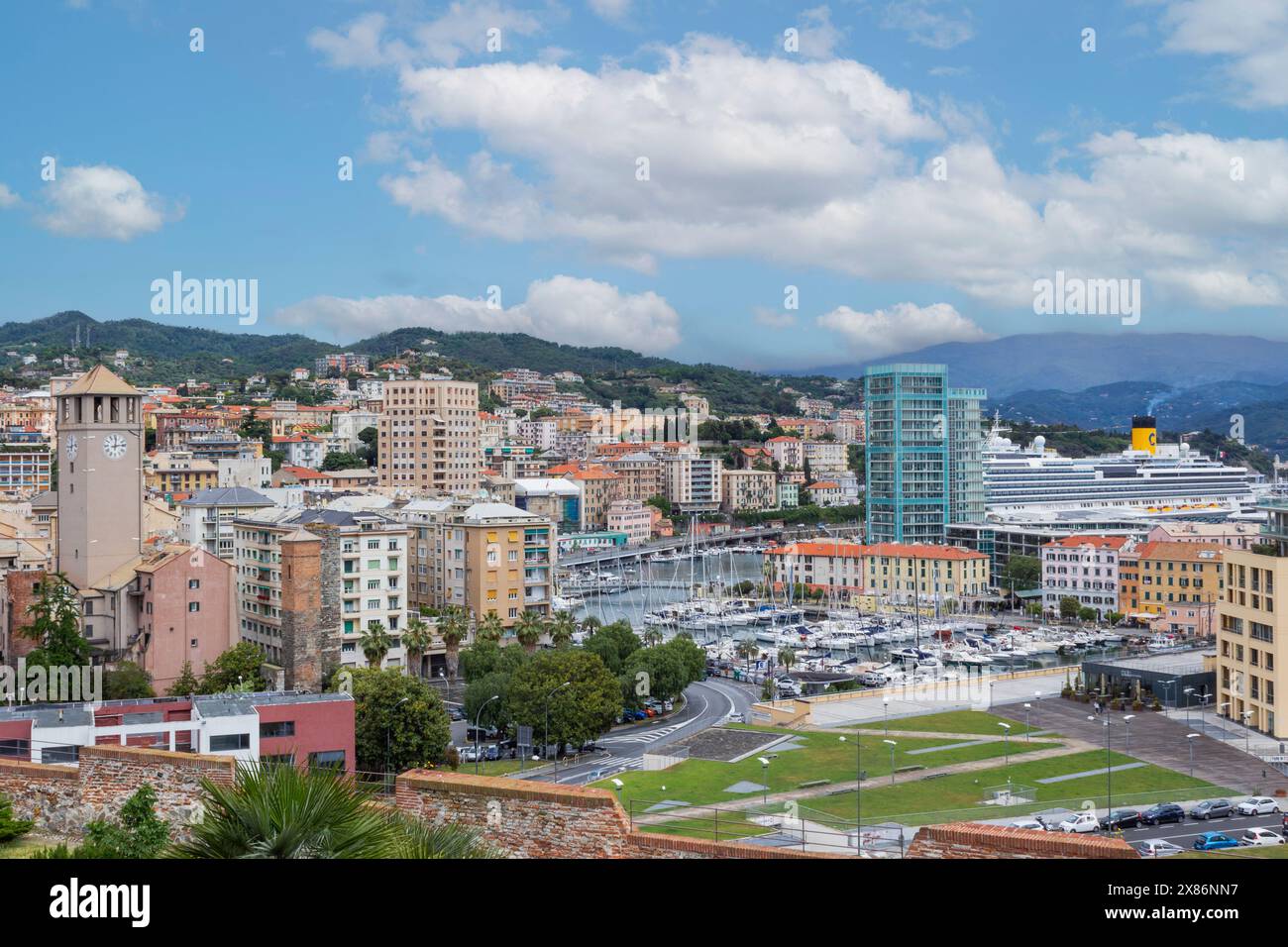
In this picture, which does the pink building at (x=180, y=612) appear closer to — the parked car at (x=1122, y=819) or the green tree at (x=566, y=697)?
the green tree at (x=566, y=697)

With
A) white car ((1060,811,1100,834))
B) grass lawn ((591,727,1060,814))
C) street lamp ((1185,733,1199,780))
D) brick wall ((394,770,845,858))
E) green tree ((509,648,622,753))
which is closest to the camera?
brick wall ((394,770,845,858))

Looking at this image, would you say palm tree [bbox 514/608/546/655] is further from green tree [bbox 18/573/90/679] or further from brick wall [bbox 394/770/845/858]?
brick wall [bbox 394/770/845/858]

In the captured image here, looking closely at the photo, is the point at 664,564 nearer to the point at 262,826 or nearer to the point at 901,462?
the point at 901,462

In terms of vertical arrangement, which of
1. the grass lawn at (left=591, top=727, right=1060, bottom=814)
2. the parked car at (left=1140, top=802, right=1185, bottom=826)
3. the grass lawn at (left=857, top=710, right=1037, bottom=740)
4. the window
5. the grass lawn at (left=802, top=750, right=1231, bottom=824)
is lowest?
the grass lawn at (left=857, top=710, right=1037, bottom=740)

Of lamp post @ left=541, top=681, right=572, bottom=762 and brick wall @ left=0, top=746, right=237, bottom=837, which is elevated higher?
brick wall @ left=0, top=746, right=237, bottom=837

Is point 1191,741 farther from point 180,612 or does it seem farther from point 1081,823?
point 180,612

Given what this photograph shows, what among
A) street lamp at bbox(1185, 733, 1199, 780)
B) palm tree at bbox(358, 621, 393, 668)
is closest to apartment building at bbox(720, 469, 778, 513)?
palm tree at bbox(358, 621, 393, 668)
